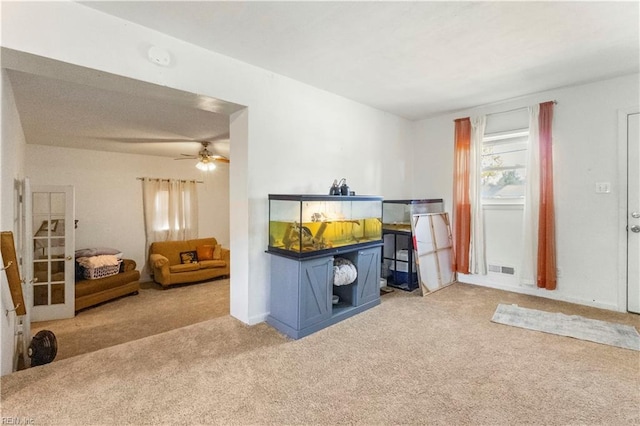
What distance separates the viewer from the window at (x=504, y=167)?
408cm

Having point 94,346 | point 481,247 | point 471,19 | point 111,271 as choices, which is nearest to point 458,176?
point 481,247

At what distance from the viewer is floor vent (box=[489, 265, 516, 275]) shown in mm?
4120

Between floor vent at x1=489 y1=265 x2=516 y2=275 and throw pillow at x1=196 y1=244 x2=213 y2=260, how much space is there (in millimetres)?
5005

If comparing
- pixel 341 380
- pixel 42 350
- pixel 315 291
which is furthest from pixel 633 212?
pixel 42 350

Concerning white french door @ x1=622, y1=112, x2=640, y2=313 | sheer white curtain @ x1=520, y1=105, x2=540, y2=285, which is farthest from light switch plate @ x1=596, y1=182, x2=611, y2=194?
sheer white curtain @ x1=520, y1=105, x2=540, y2=285

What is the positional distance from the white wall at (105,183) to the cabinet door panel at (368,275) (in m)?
4.78

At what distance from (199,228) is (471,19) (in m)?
6.19

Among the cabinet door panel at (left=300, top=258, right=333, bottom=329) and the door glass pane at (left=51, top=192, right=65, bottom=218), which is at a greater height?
the door glass pane at (left=51, top=192, right=65, bottom=218)

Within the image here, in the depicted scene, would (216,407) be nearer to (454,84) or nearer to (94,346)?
(94,346)

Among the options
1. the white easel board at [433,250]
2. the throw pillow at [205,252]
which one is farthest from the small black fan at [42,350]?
the white easel board at [433,250]

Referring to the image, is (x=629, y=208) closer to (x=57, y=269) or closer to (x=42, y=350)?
(x=42, y=350)

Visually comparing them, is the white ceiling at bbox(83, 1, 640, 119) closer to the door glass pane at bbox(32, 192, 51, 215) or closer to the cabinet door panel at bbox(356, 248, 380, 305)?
the cabinet door panel at bbox(356, 248, 380, 305)

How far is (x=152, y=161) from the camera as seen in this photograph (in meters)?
6.05

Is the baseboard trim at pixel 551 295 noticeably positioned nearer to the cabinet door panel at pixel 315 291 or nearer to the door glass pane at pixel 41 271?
the cabinet door panel at pixel 315 291
